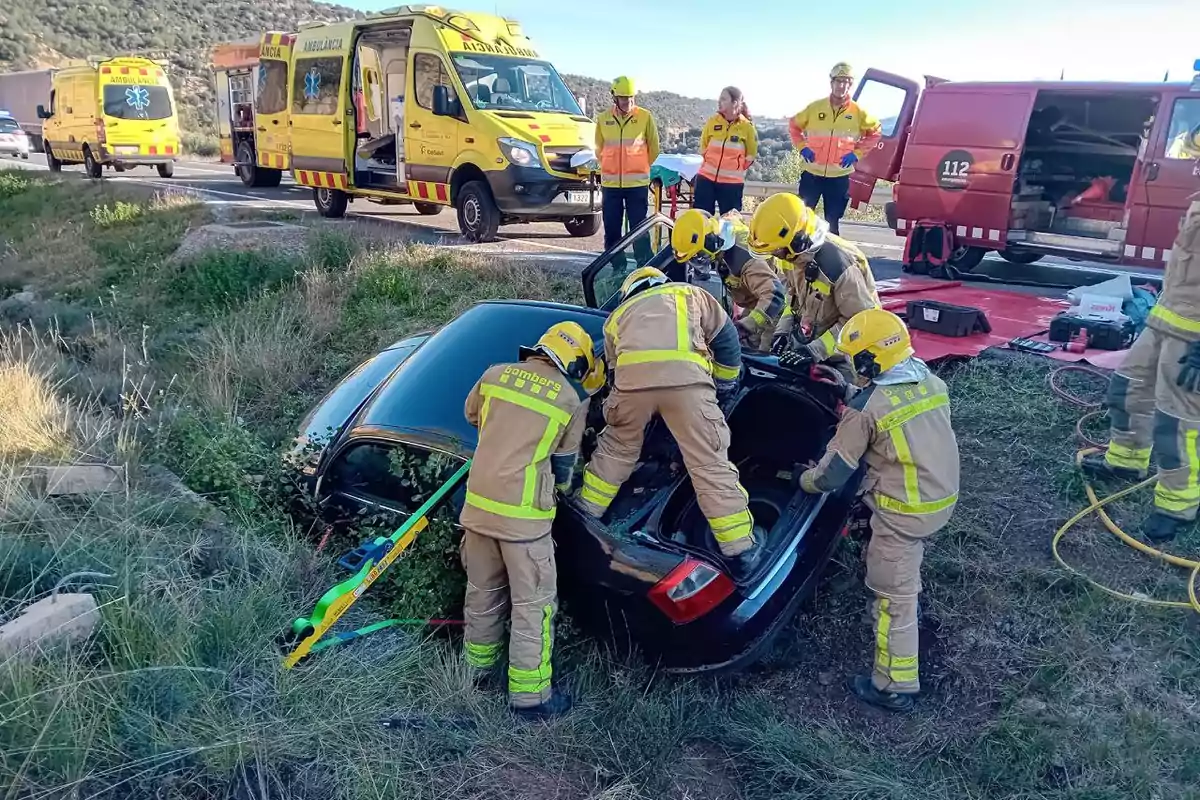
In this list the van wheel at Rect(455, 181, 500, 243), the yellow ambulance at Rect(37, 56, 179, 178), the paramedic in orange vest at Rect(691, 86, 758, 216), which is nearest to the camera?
the paramedic in orange vest at Rect(691, 86, 758, 216)

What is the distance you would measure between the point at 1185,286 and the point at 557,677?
130 inches

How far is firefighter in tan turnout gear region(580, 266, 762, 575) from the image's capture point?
3236 mm

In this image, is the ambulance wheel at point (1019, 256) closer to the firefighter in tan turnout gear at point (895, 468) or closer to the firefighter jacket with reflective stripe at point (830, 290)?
the firefighter jacket with reflective stripe at point (830, 290)

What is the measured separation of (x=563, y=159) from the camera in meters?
9.96

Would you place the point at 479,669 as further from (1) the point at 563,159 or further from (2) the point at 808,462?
(1) the point at 563,159

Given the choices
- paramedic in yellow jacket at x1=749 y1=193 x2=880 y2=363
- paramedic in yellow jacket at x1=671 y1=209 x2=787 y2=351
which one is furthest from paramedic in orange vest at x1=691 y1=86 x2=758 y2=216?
paramedic in yellow jacket at x1=749 y1=193 x2=880 y2=363

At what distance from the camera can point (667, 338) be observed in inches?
134

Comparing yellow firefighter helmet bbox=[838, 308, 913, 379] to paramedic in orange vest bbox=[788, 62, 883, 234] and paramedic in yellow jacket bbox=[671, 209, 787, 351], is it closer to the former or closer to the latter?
paramedic in yellow jacket bbox=[671, 209, 787, 351]

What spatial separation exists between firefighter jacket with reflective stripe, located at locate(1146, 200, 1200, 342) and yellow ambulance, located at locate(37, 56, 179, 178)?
839 inches

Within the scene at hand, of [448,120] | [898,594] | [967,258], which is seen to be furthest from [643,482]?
[448,120]

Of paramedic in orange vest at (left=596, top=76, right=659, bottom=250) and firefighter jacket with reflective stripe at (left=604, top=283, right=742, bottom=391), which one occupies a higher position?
paramedic in orange vest at (left=596, top=76, right=659, bottom=250)

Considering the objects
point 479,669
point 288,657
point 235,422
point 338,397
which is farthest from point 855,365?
point 235,422

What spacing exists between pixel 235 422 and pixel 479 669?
2.60 meters

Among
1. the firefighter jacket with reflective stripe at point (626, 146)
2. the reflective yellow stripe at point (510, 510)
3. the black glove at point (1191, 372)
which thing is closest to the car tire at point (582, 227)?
the firefighter jacket with reflective stripe at point (626, 146)
